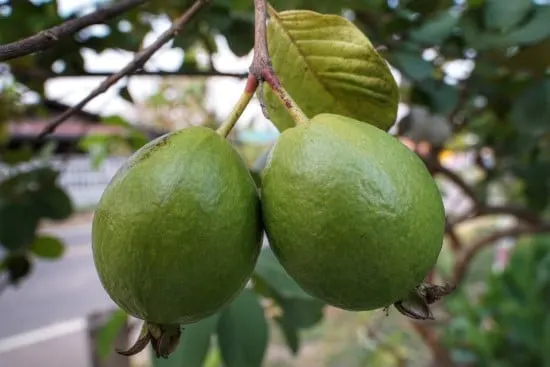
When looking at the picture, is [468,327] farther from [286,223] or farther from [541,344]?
[286,223]

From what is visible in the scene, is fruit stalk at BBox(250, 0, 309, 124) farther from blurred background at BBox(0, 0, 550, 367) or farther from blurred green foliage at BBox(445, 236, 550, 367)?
blurred green foliage at BBox(445, 236, 550, 367)

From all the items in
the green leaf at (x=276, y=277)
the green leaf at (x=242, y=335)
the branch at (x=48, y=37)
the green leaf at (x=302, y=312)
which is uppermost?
the branch at (x=48, y=37)

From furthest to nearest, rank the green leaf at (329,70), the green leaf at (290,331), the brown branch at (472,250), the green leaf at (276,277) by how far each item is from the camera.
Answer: the brown branch at (472,250)
the green leaf at (290,331)
the green leaf at (276,277)
the green leaf at (329,70)

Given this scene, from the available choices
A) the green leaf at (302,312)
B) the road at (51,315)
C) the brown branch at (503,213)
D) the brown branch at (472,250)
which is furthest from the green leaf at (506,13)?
the road at (51,315)

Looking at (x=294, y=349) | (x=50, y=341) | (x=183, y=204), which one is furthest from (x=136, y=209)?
(x=50, y=341)

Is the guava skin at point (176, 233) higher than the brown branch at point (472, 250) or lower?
higher

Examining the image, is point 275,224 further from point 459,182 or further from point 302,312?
point 459,182

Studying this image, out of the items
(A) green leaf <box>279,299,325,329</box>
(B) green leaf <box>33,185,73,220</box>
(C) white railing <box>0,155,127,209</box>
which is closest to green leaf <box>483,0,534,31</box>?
(A) green leaf <box>279,299,325,329</box>

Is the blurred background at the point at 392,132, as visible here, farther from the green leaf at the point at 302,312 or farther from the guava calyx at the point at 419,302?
the guava calyx at the point at 419,302
